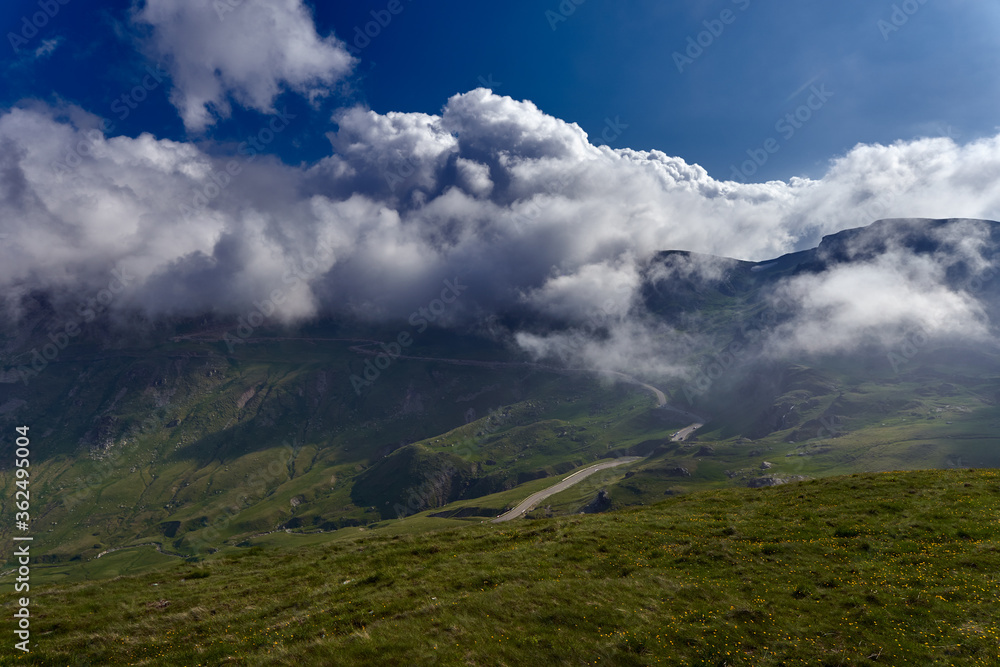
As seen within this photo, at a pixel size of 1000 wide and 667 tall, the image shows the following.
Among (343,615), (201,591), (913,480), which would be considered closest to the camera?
(343,615)

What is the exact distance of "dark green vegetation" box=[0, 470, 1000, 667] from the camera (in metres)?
25.0

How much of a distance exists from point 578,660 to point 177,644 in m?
23.5

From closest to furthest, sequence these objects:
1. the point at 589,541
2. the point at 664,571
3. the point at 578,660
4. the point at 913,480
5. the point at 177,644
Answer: the point at 578,660
the point at 177,644
the point at 664,571
the point at 589,541
the point at 913,480

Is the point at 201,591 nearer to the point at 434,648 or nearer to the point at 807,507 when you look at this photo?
the point at 434,648

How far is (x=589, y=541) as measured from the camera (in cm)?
4266

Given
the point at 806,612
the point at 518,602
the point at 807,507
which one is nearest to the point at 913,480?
the point at 807,507

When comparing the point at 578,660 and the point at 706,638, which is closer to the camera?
the point at 578,660

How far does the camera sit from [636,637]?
26.1 meters

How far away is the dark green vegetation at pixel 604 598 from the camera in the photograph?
25047mm

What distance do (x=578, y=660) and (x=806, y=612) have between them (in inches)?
587

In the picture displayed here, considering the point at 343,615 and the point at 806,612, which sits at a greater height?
the point at 343,615

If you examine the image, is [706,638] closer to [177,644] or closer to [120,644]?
[177,644]

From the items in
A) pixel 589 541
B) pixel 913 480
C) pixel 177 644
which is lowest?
pixel 913 480

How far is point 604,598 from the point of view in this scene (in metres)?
30.6
